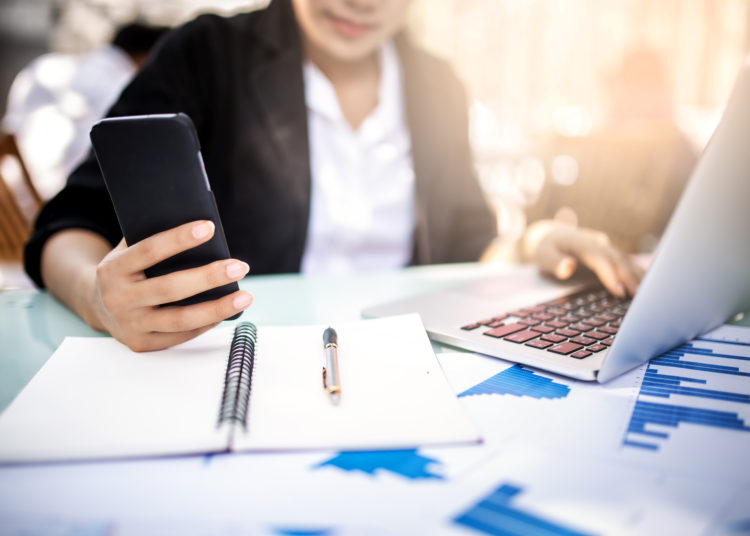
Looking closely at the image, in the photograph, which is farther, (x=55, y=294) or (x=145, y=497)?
(x=55, y=294)

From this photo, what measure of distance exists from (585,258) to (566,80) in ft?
13.8

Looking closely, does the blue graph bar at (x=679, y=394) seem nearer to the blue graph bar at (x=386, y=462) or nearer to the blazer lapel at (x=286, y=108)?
the blue graph bar at (x=386, y=462)

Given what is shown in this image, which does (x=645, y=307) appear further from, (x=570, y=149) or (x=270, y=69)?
(x=570, y=149)

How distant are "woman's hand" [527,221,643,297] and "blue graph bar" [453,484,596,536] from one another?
44cm

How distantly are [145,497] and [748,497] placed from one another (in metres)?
0.33

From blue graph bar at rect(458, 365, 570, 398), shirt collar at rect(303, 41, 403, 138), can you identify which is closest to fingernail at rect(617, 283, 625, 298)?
blue graph bar at rect(458, 365, 570, 398)

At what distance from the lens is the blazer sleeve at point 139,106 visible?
0.73 meters

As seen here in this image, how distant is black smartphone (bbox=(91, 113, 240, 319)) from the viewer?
16.9 inches

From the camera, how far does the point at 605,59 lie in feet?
14.6

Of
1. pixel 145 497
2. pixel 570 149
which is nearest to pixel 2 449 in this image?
pixel 145 497

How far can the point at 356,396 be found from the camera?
0.41 metres

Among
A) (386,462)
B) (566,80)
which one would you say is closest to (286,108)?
(386,462)

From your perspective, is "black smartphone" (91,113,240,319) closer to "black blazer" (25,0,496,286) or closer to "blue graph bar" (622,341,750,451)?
"blue graph bar" (622,341,750,451)

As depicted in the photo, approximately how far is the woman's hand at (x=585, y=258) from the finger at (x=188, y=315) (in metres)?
0.45
